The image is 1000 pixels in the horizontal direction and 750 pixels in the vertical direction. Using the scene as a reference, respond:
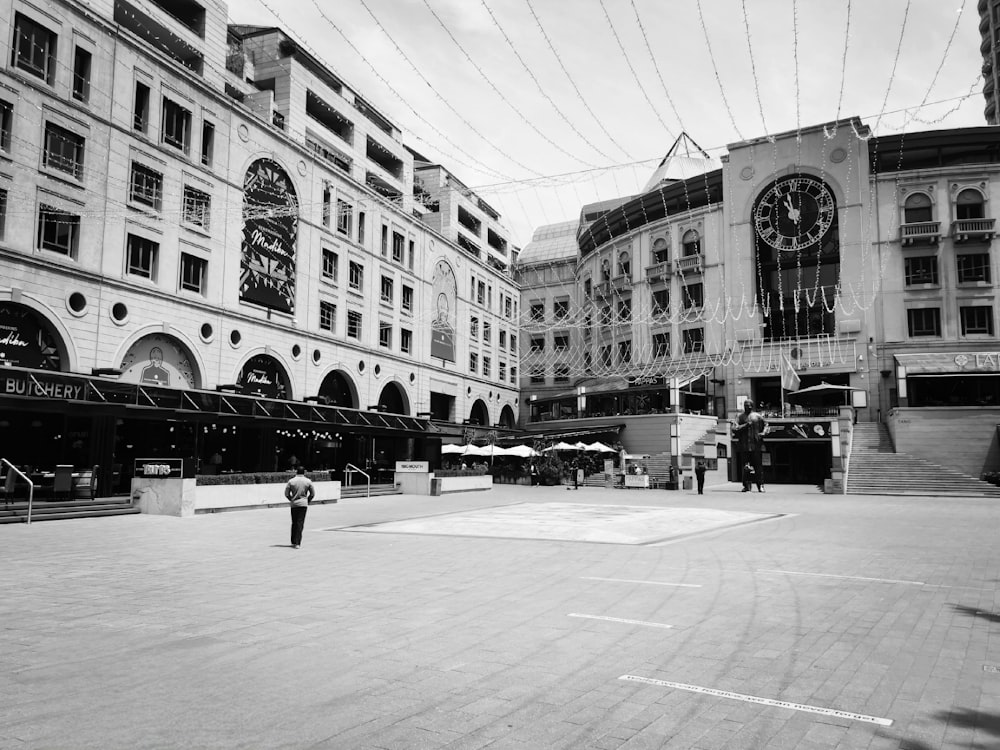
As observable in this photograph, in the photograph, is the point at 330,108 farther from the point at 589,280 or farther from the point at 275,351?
the point at 589,280

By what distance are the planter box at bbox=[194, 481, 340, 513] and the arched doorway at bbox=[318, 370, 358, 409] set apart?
15.4 metres

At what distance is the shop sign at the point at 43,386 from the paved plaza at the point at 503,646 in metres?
10.1

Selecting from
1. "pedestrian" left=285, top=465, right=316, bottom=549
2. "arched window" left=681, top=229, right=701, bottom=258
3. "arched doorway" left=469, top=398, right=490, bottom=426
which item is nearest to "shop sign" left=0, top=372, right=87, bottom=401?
"pedestrian" left=285, top=465, right=316, bottom=549

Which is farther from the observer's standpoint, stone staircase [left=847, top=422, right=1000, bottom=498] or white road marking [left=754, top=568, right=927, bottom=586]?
stone staircase [left=847, top=422, right=1000, bottom=498]

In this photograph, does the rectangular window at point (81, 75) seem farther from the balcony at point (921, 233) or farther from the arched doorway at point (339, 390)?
the balcony at point (921, 233)

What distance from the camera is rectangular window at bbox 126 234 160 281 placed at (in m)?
30.8

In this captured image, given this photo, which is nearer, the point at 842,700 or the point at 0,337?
the point at 842,700

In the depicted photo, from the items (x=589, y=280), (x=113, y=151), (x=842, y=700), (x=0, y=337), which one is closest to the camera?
(x=842, y=700)

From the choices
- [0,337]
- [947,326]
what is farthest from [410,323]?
[947,326]

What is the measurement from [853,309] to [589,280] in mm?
25638

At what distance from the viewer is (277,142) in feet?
129

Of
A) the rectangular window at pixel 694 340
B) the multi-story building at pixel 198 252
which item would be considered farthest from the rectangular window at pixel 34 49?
the rectangular window at pixel 694 340

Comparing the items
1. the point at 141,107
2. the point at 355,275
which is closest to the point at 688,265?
the point at 355,275

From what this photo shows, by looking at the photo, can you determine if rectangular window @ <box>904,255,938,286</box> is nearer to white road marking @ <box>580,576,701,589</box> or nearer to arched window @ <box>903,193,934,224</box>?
arched window @ <box>903,193,934,224</box>
